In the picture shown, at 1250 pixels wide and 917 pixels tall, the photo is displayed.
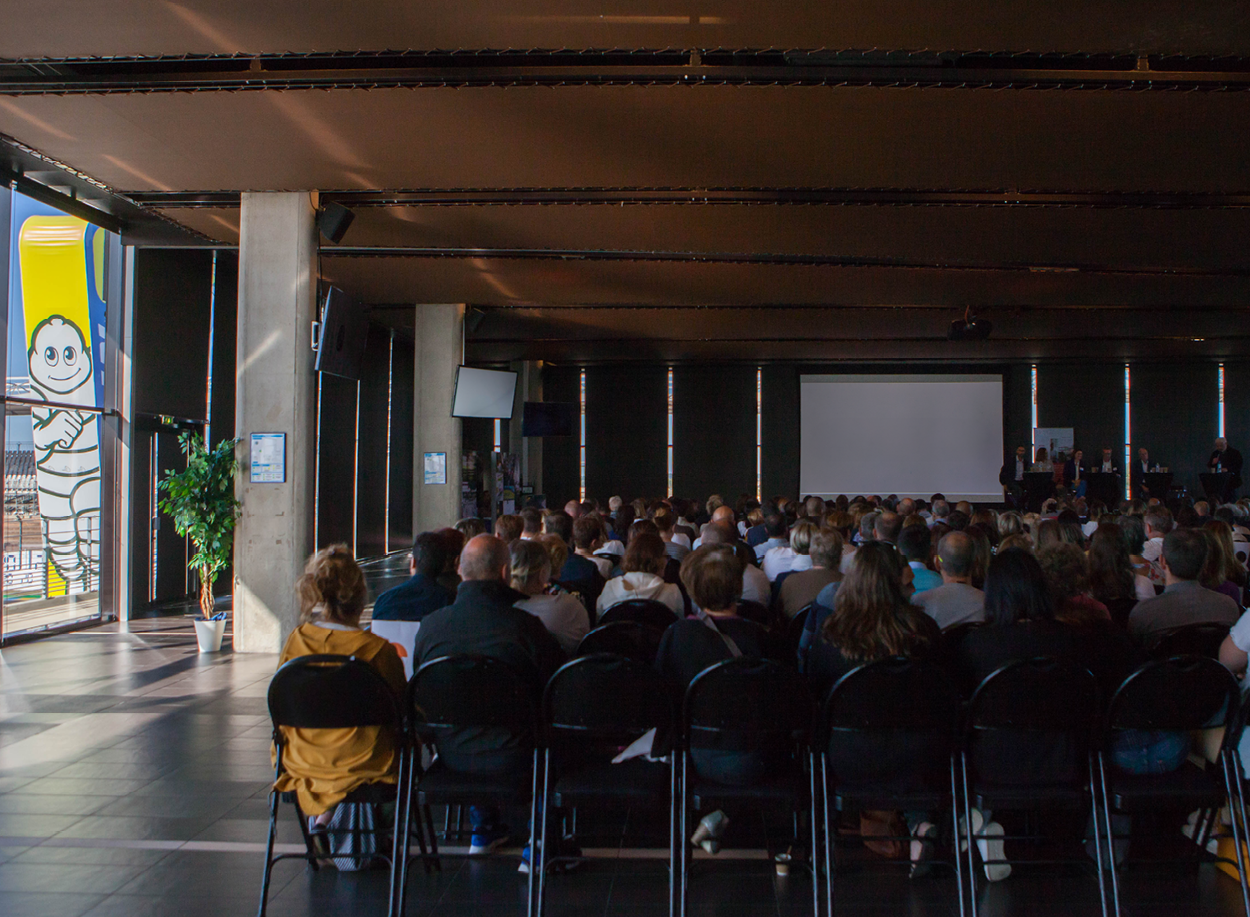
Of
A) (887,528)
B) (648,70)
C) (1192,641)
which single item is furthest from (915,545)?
(648,70)

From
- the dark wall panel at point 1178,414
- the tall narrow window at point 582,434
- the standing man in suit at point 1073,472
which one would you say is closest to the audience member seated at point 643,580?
the standing man in suit at point 1073,472

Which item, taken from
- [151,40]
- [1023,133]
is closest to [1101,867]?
[1023,133]

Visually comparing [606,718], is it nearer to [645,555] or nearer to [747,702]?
[747,702]

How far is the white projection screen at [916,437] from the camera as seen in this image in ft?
56.2

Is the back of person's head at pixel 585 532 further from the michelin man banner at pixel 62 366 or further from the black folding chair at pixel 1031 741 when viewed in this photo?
the michelin man banner at pixel 62 366

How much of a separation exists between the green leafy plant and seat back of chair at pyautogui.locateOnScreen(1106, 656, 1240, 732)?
264 inches

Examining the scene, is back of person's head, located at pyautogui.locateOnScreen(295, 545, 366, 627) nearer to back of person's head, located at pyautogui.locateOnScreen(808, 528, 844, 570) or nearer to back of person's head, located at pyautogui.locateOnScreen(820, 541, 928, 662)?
back of person's head, located at pyautogui.locateOnScreen(820, 541, 928, 662)

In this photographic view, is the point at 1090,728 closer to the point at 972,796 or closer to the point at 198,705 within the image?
the point at 972,796

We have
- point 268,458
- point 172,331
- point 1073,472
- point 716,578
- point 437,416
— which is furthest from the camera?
point 1073,472

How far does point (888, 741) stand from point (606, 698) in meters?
0.88

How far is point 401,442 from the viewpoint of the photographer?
16109mm

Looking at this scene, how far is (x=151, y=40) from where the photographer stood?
473 cm

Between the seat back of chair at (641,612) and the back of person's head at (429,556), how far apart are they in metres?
0.93

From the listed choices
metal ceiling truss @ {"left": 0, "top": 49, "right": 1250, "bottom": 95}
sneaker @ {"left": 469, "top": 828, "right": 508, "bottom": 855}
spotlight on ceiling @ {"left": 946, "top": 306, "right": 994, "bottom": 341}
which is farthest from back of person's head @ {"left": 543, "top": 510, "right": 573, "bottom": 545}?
spotlight on ceiling @ {"left": 946, "top": 306, "right": 994, "bottom": 341}
